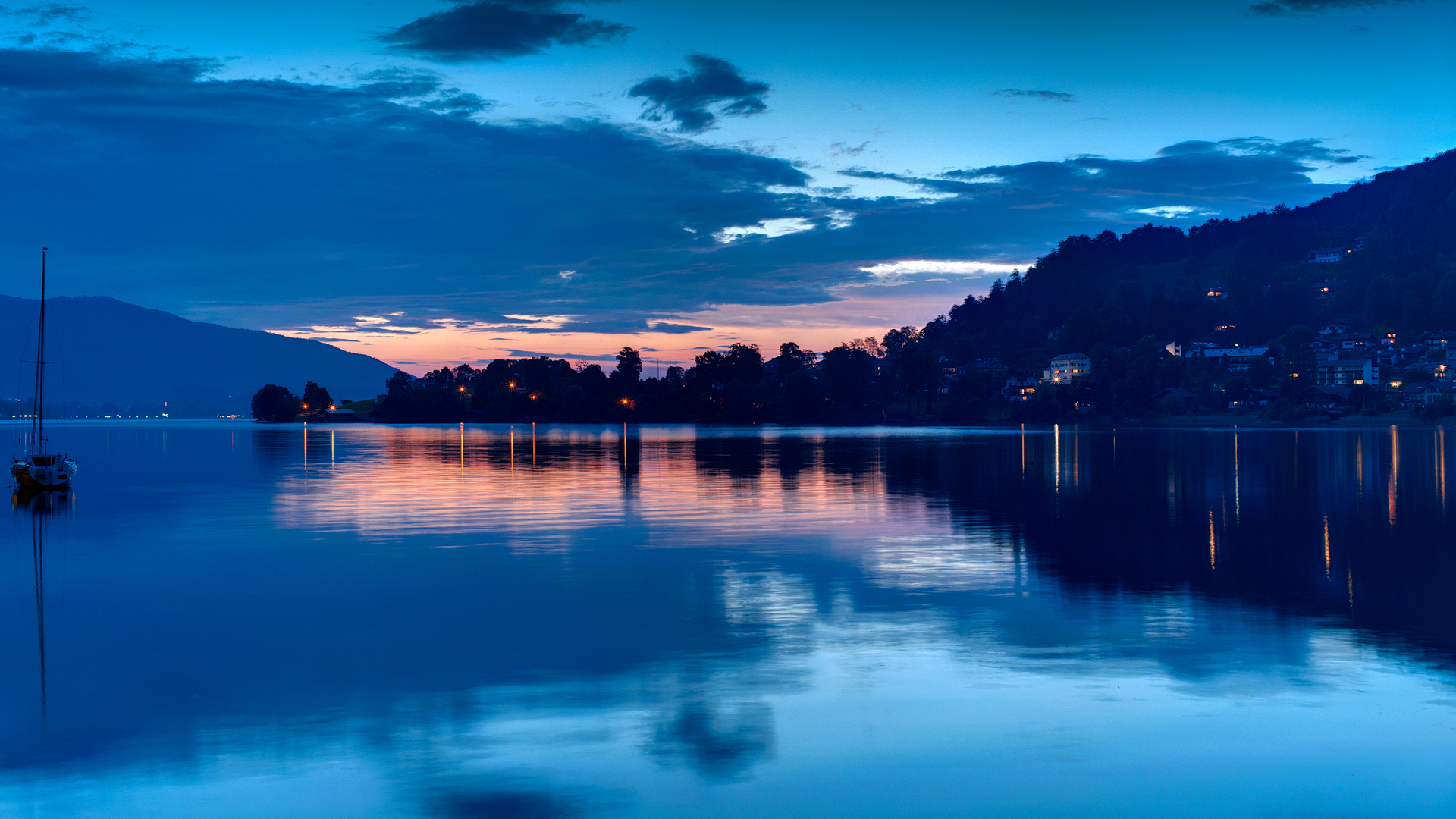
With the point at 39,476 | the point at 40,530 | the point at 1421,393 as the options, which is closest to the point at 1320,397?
the point at 1421,393

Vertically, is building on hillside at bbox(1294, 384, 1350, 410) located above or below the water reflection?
above

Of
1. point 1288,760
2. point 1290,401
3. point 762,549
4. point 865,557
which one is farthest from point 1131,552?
point 1290,401

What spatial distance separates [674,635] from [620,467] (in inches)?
1811

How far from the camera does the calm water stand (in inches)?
367

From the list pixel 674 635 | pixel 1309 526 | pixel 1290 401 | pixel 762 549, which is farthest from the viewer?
pixel 1290 401

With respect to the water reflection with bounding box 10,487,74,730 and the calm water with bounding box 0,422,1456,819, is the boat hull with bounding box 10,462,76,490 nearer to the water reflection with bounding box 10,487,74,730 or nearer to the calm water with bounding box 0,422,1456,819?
the water reflection with bounding box 10,487,74,730

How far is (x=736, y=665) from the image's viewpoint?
13.7 meters

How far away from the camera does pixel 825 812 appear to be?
874cm

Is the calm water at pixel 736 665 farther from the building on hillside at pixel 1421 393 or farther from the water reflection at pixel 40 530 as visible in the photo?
the building on hillside at pixel 1421 393

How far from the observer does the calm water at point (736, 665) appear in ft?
30.6

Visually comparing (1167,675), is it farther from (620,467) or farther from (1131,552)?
(620,467)

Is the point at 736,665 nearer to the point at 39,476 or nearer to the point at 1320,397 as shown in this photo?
the point at 39,476

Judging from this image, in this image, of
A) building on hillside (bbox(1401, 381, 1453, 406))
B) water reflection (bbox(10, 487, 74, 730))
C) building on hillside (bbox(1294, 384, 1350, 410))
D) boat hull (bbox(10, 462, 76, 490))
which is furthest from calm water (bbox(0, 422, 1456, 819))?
building on hillside (bbox(1401, 381, 1453, 406))

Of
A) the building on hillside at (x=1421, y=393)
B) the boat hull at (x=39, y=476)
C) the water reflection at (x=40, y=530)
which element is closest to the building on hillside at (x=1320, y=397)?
the building on hillside at (x=1421, y=393)
